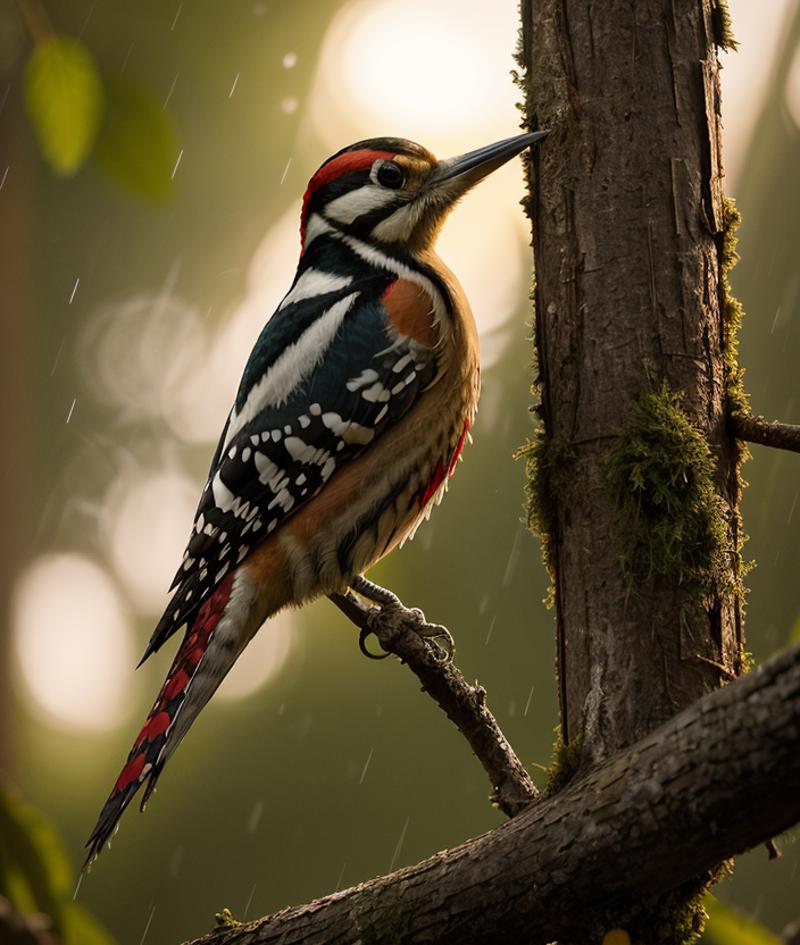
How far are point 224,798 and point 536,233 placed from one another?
3.61 metres

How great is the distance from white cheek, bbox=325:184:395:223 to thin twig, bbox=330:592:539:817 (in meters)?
0.98

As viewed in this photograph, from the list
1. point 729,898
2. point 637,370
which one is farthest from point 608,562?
point 729,898

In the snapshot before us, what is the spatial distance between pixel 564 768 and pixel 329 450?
82cm

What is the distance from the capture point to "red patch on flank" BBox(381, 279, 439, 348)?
224 cm

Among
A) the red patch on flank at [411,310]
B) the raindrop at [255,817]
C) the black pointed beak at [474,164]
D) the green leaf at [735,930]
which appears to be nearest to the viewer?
the green leaf at [735,930]

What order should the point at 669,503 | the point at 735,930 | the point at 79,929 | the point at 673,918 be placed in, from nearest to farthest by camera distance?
the point at 79,929
the point at 735,930
the point at 673,918
the point at 669,503

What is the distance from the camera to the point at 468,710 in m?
1.77

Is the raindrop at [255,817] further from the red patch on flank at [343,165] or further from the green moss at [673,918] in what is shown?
the green moss at [673,918]

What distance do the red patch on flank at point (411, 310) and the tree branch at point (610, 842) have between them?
104 cm

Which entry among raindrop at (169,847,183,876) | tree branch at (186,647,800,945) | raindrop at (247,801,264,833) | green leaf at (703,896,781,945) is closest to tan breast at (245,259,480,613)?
tree branch at (186,647,800,945)

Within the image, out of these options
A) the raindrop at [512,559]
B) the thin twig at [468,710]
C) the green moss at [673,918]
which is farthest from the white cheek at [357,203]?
the raindrop at [512,559]

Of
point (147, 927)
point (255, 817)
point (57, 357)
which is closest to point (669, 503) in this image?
point (255, 817)

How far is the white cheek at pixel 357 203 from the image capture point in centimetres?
246

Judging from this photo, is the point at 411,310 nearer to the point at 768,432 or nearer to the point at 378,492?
the point at 378,492
